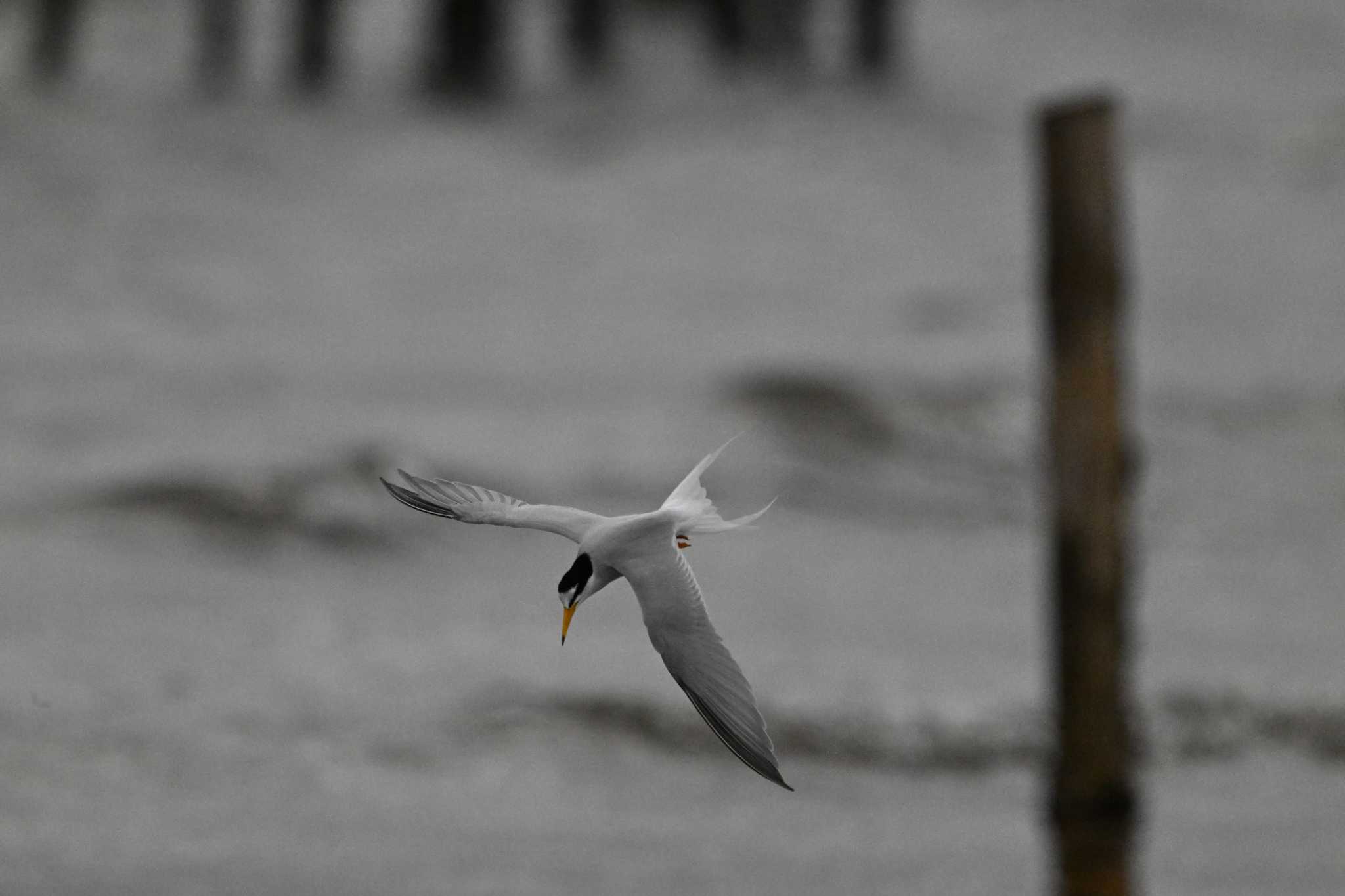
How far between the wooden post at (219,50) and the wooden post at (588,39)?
17.1 ft

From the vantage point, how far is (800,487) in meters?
17.7

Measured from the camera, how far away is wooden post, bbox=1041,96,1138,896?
831 cm

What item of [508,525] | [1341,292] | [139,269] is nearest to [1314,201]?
[1341,292]

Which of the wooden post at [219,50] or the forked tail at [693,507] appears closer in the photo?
the forked tail at [693,507]

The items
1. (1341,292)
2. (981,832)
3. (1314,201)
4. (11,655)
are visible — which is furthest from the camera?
(1314,201)

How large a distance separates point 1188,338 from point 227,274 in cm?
1234

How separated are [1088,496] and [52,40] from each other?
22442 millimetres

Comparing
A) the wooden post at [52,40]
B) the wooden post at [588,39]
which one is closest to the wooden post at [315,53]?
the wooden post at [52,40]

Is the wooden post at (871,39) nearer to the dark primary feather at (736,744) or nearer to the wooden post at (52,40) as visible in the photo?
the wooden post at (52,40)

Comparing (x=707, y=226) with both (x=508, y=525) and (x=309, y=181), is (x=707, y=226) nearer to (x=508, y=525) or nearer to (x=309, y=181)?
(x=309, y=181)

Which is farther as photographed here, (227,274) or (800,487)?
(227,274)

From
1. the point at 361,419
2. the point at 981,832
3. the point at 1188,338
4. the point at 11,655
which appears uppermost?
the point at 1188,338

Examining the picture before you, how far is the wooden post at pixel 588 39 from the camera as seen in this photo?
27609 millimetres

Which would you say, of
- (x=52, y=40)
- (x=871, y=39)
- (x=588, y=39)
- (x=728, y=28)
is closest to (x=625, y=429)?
(x=588, y=39)
